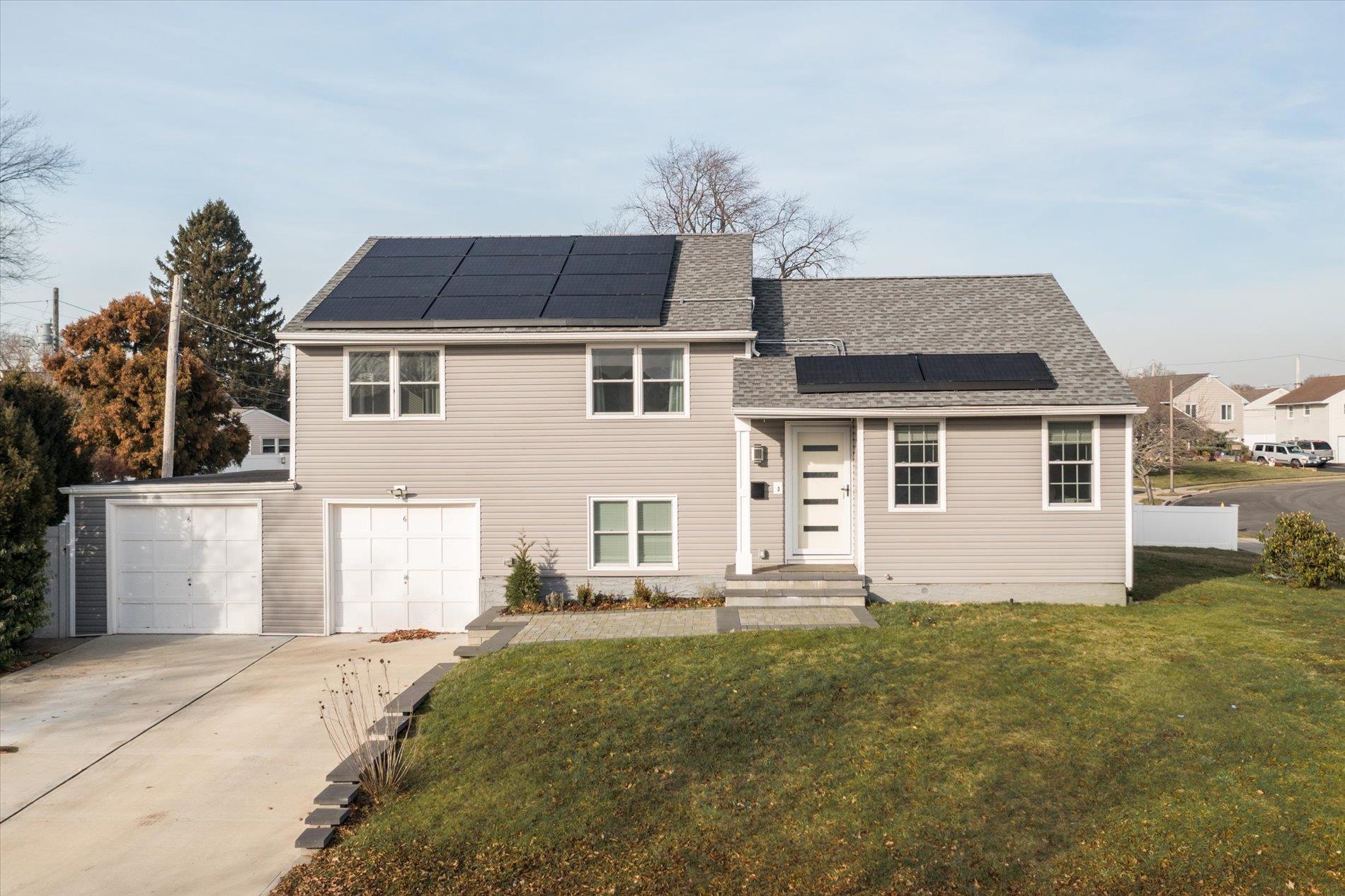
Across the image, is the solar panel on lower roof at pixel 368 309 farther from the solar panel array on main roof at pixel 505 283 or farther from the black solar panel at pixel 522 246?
the black solar panel at pixel 522 246

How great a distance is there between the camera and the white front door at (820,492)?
1455cm

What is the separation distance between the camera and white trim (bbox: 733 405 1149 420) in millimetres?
13305

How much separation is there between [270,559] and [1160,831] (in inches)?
542

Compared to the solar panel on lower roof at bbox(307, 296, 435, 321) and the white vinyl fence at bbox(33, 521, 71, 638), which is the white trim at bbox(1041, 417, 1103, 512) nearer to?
the solar panel on lower roof at bbox(307, 296, 435, 321)

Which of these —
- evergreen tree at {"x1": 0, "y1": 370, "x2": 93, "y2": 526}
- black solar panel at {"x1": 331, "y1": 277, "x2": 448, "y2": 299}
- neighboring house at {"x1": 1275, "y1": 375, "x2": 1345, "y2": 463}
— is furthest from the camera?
neighboring house at {"x1": 1275, "y1": 375, "x2": 1345, "y2": 463}

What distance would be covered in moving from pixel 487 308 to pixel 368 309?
2.11 meters

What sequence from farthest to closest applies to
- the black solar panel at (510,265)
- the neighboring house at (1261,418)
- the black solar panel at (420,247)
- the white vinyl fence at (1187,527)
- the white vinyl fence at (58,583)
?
the neighboring house at (1261,418), the white vinyl fence at (1187,527), the black solar panel at (420,247), the black solar panel at (510,265), the white vinyl fence at (58,583)

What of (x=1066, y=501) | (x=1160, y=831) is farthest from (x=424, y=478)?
(x=1160, y=831)

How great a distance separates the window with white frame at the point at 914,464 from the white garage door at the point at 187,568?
1099 centimetres

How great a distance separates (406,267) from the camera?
663 inches

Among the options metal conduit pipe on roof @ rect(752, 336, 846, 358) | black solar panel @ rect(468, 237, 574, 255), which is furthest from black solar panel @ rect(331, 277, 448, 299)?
metal conduit pipe on roof @ rect(752, 336, 846, 358)

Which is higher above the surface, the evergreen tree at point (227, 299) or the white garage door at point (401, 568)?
the evergreen tree at point (227, 299)

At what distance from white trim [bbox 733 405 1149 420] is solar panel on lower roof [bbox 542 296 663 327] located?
2.39 meters

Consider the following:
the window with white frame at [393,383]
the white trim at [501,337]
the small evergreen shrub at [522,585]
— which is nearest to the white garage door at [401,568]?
the small evergreen shrub at [522,585]
